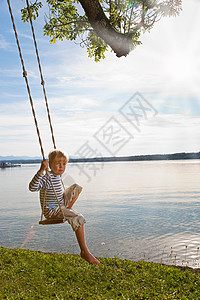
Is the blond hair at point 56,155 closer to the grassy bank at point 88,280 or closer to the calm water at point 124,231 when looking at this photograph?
the grassy bank at point 88,280

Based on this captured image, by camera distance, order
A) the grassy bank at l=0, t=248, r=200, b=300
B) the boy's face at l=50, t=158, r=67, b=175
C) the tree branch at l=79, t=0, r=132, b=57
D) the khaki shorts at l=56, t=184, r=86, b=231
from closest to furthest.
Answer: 1. the khaki shorts at l=56, t=184, r=86, b=231
2. the boy's face at l=50, t=158, r=67, b=175
3. the tree branch at l=79, t=0, r=132, b=57
4. the grassy bank at l=0, t=248, r=200, b=300

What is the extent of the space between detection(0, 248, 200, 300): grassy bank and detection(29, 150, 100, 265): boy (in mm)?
2144

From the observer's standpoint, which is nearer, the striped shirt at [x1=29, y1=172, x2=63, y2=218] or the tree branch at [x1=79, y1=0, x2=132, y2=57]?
the striped shirt at [x1=29, y1=172, x2=63, y2=218]

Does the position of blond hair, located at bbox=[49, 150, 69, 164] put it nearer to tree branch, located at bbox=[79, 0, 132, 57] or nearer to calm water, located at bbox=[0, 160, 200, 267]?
tree branch, located at bbox=[79, 0, 132, 57]

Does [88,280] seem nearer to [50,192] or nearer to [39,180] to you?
[50,192]

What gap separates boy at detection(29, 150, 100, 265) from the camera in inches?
173

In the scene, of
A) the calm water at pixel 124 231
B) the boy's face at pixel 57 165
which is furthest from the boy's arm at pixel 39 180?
the calm water at pixel 124 231

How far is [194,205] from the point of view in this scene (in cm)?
2856

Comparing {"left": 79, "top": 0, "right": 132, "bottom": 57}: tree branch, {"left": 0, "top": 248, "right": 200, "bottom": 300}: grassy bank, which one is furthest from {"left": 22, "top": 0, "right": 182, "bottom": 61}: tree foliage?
{"left": 0, "top": 248, "right": 200, "bottom": 300}: grassy bank

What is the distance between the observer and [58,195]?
4.65 m

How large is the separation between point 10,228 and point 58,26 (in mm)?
14694

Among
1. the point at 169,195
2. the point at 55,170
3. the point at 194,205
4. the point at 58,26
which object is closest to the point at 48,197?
the point at 55,170

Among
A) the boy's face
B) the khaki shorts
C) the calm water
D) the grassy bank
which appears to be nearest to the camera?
the khaki shorts

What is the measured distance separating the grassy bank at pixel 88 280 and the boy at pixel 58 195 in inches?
84.4
